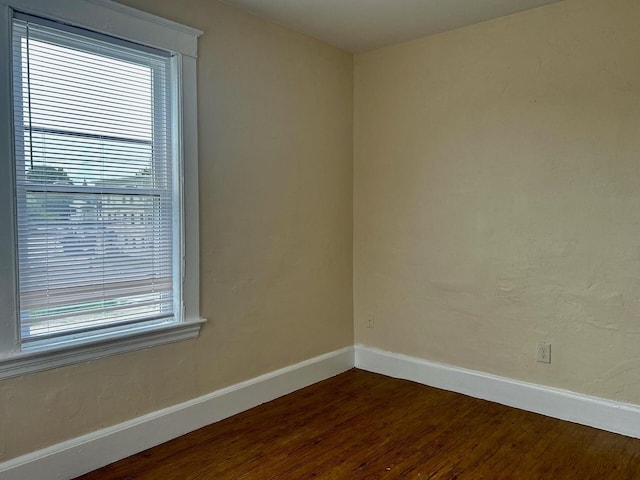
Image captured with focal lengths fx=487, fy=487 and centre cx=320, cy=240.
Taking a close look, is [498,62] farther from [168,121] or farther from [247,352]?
[247,352]

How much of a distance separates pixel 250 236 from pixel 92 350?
45.3 inches

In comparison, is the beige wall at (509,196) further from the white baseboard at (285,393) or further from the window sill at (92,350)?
the window sill at (92,350)

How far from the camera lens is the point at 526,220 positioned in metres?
3.07

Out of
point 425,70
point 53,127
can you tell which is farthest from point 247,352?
point 425,70

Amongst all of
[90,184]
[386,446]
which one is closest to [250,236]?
[90,184]

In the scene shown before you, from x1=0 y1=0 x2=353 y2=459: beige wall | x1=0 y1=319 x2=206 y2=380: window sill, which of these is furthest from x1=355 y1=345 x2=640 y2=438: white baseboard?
x1=0 y1=319 x2=206 y2=380: window sill

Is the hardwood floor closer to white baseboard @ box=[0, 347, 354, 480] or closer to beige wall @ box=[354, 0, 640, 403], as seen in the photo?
white baseboard @ box=[0, 347, 354, 480]

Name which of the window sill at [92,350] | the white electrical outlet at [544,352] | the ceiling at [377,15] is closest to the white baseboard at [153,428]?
the window sill at [92,350]

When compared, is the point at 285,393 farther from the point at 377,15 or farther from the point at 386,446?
the point at 377,15

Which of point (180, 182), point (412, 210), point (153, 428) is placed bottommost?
point (153, 428)

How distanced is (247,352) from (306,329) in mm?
568

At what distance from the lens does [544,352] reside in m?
3.04

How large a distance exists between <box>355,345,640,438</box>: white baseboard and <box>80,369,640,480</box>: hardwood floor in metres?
0.07

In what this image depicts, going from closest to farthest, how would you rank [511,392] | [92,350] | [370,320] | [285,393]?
1. [92,350]
2. [511,392]
3. [285,393]
4. [370,320]
